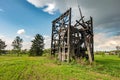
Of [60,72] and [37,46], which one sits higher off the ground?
[37,46]

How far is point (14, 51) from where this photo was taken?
6806 centimetres

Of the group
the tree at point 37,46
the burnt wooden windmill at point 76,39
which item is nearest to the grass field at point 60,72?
the burnt wooden windmill at point 76,39

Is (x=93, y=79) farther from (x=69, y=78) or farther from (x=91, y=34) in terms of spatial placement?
(x=91, y=34)

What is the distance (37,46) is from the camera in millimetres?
49688

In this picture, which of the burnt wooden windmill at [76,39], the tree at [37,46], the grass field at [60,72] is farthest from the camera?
the tree at [37,46]

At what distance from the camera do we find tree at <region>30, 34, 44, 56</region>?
160 ft

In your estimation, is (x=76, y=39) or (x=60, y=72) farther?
(x=76, y=39)

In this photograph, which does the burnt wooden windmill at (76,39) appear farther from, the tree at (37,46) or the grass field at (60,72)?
the tree at (37,46)

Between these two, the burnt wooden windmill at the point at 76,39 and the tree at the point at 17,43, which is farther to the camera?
the tree at the point at 17,43

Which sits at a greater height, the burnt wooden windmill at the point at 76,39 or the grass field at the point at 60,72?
the burnt wooden windmill at the point at 76,39

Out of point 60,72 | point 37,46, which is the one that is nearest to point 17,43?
point 37,46

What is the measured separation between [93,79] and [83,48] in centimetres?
1275

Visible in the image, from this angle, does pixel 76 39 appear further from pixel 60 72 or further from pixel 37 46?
pixel 37 46

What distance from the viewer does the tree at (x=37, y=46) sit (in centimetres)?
4891
